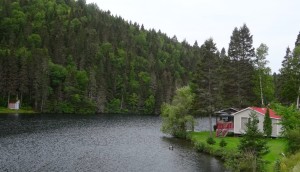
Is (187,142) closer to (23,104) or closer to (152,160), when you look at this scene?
(152,160)

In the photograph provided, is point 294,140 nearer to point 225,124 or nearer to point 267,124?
point 267,124

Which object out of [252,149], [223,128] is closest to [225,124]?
[223,128]

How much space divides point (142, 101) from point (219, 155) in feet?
366

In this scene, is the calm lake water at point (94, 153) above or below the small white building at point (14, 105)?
below

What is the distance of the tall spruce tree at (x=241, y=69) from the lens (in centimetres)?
7481

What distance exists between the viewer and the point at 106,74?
161625 millimetres

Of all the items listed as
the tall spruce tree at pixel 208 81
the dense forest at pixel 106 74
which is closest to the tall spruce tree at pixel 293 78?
the dense forest at pixel 106 74

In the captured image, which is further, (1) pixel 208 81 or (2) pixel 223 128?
(2) pixel 223 128

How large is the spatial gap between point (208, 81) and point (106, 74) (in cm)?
10601

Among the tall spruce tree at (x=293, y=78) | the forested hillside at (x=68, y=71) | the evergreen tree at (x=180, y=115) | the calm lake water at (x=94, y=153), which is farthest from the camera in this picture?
the forested hillside at (x=68, y=71)

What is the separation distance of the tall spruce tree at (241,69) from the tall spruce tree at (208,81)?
16.1 meters

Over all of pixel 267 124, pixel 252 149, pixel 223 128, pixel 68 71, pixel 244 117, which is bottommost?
pixel 252 149

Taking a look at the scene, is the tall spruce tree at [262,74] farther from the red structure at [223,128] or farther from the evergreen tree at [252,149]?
the evergreen tree at [252,149]

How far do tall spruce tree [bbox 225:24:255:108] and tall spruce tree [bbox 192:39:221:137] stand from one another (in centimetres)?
1615
